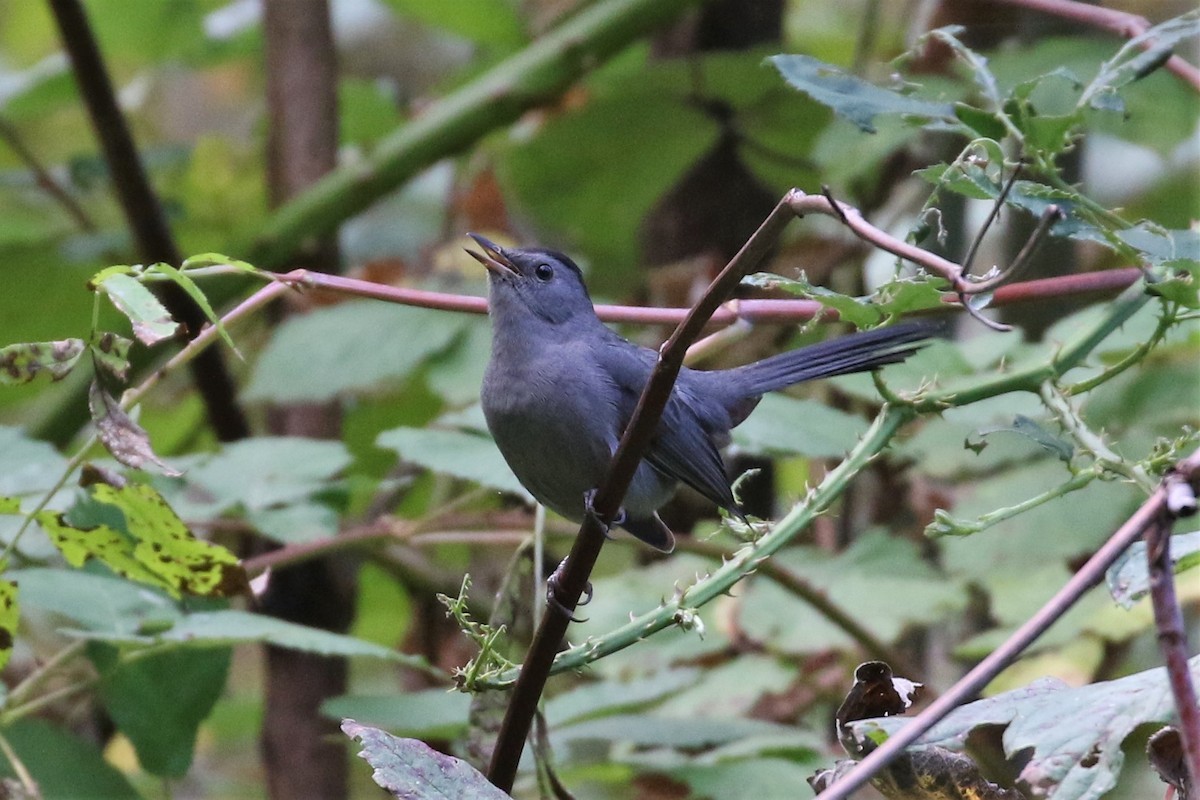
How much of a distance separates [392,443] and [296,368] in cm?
93

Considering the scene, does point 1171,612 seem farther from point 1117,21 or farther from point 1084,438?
point 1117,21

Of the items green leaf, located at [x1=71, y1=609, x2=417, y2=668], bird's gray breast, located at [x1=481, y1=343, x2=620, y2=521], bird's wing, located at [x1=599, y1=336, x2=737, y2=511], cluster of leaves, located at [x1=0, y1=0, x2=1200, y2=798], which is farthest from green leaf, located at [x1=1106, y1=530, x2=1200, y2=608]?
green leaf, located at [x1=71, y1=609, x2=417, y2=668]

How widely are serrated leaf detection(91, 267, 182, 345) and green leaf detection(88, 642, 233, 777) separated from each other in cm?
116

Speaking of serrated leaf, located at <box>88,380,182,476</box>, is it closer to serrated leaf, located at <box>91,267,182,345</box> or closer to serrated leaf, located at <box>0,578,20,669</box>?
serrated leaf, located at <box>91,267,182,345</box>

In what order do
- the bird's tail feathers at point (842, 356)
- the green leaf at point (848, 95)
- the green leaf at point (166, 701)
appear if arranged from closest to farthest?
the green leaf at point (848, 95), the bird's tail feathers at point (842, 356), the green leaf at point (166, 701)

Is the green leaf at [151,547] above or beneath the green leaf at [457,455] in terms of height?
above

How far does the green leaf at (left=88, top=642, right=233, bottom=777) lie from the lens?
7.94 feet

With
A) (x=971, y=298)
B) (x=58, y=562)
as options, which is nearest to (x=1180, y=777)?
(x=971, y=298)

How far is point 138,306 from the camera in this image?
56.2 inches

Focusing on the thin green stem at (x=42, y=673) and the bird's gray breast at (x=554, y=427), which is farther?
the bird's gray breast at (x=554, y=427)

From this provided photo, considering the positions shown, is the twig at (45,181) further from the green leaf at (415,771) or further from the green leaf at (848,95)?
the green leaf at (415,771)

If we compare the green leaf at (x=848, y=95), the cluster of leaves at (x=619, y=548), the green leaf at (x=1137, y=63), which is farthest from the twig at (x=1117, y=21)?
the green leaf at (x=848, y=95)


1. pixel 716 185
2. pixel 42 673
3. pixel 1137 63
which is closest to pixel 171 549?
pixel 42 673

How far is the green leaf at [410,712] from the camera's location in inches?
108
